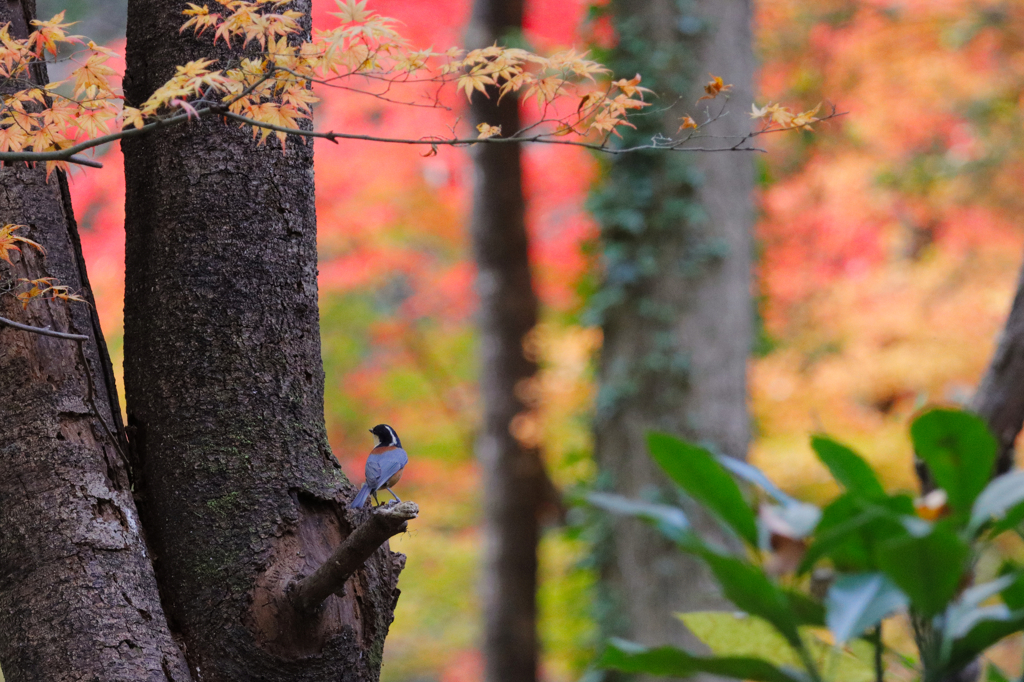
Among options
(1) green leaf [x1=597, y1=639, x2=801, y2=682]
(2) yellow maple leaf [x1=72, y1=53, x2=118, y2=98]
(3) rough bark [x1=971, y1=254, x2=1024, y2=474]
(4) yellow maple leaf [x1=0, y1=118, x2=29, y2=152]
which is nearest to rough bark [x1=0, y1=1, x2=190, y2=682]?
(4) yellow maple leaf [x1=0, y1=118, x2=29, y2=152]

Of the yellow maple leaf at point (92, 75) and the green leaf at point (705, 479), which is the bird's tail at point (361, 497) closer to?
the green leaf at point (705, 479)

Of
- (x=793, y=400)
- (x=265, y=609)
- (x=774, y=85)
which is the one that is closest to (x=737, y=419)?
(x=793, y=400)

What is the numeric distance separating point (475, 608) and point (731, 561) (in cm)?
647

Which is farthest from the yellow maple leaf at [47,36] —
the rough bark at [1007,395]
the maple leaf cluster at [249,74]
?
the rough bark at [1007,395]

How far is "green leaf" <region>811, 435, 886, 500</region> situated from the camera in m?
1.08

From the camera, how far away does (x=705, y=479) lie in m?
1.04

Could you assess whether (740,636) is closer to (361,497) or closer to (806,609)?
(806,609)

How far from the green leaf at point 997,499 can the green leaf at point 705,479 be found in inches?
10.4

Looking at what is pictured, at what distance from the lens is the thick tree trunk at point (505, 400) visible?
5.62 metres

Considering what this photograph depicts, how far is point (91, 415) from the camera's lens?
1526mm

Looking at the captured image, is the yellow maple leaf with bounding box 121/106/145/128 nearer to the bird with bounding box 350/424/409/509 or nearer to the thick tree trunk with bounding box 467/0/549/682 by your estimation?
the bird with bounding box 350/424/409/509

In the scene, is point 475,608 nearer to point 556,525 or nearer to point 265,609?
point 556,525

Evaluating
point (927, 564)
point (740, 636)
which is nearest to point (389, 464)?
point (740, 636)

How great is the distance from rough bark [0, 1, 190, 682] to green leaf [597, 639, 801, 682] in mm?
845
